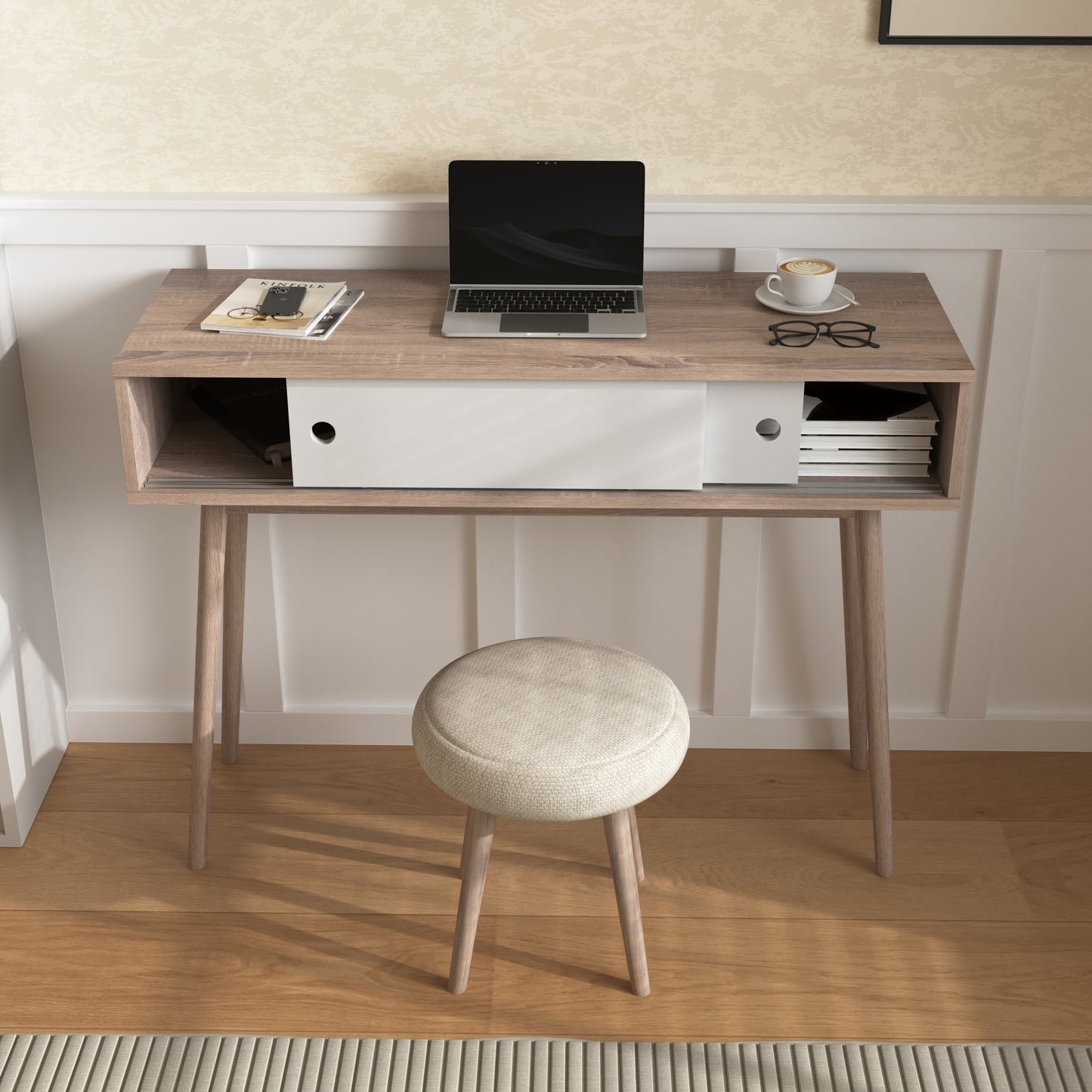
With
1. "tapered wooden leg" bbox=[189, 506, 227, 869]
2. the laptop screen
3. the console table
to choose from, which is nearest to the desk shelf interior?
the console table

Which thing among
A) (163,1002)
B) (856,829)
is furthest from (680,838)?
(163,1002)

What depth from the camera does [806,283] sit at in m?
1.79

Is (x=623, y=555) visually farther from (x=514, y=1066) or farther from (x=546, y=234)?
(x=514, y=1066)

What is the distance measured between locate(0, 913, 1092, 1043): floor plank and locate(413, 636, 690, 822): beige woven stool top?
350 millimetres

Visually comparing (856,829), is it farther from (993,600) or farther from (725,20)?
(725,20)

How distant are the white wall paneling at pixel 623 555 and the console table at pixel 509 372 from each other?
8 cm

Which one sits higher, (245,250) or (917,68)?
(917,68)

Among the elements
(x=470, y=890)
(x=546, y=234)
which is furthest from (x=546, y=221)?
(x=470, y=890)

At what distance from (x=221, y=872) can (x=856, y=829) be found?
3.36 ft

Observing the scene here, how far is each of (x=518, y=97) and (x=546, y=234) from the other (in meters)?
0.23

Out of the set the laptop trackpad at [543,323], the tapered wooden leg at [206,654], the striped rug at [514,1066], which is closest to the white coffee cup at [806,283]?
the laptop trackpad at [543,323]

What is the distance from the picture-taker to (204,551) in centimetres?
192

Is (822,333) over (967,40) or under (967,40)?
under

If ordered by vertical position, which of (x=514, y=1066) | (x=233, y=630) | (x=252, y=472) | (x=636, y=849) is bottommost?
(x=514, y=1066)
